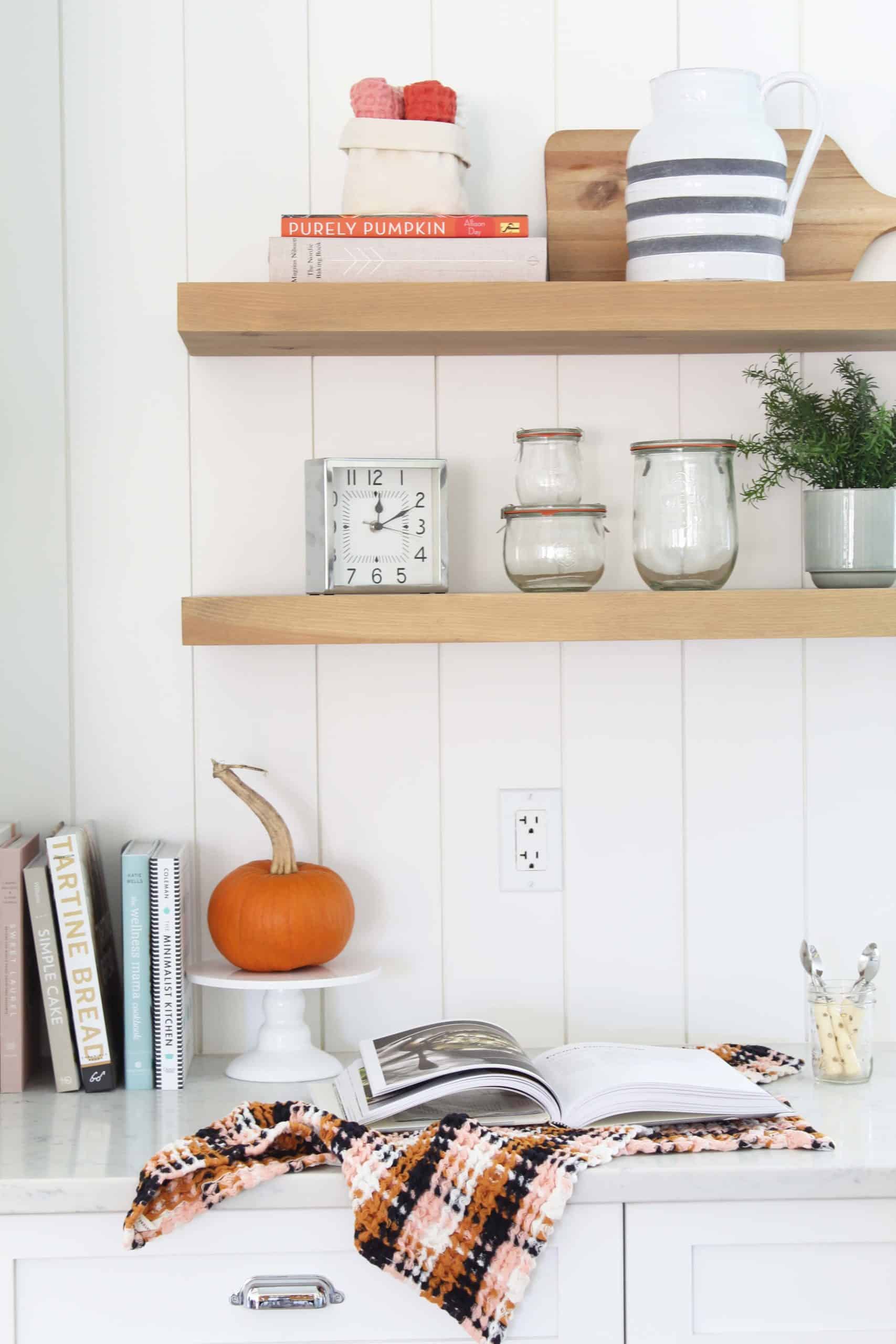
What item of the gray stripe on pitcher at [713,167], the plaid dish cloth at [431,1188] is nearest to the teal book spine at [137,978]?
the plaid dish cloth at [431,1188]

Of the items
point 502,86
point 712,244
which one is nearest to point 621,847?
point 712,244

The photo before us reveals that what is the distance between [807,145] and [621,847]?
2.81 ft

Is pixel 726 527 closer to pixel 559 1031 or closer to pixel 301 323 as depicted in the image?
pixel 301 323

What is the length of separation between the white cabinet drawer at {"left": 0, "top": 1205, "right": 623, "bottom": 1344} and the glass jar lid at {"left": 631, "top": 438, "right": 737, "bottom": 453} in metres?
0.80

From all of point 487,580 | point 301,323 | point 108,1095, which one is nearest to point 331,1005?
point 108,1095

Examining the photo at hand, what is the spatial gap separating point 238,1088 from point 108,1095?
141 millimetres

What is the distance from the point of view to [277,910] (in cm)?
143

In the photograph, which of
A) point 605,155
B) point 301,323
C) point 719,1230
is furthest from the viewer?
point 605,155

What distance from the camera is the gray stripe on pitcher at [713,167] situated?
1396 mm

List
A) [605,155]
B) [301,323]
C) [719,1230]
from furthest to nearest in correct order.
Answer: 1. [605,155]
2. [301,323]
3. [719,1230]

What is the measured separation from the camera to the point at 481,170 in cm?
158

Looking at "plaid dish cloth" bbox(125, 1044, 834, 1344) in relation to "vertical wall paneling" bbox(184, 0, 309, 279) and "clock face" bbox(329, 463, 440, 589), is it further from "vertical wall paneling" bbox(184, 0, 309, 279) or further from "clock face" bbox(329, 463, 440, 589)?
"vertical wall paneling" bbox(184, 0, 309, 279)

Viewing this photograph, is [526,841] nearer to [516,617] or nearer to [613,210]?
[516,617]

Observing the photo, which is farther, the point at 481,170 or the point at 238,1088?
the point at 481,170
